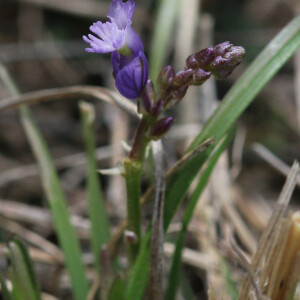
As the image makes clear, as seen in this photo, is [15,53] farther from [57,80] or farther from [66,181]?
[66,181]

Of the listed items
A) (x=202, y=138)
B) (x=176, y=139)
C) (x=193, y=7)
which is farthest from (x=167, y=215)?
(x=193, y=7)

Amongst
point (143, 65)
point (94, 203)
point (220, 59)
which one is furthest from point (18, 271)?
point (220, 59)

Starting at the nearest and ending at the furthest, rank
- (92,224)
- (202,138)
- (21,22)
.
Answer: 1. (202,138)
2. (92,224)
3. (21,22)

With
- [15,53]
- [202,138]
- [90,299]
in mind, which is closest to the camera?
[202,138]

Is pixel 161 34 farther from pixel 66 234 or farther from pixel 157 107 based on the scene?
pixel 157 107

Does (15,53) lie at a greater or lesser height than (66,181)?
greater

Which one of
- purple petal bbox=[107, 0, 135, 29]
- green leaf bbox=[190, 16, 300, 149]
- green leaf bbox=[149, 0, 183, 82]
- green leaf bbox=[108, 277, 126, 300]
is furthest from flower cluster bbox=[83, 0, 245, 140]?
green leaf bbox=[149, 0, 183, 82]

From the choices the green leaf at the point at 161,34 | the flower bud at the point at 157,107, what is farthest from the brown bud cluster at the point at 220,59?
the green leaf at the point at 161,34
